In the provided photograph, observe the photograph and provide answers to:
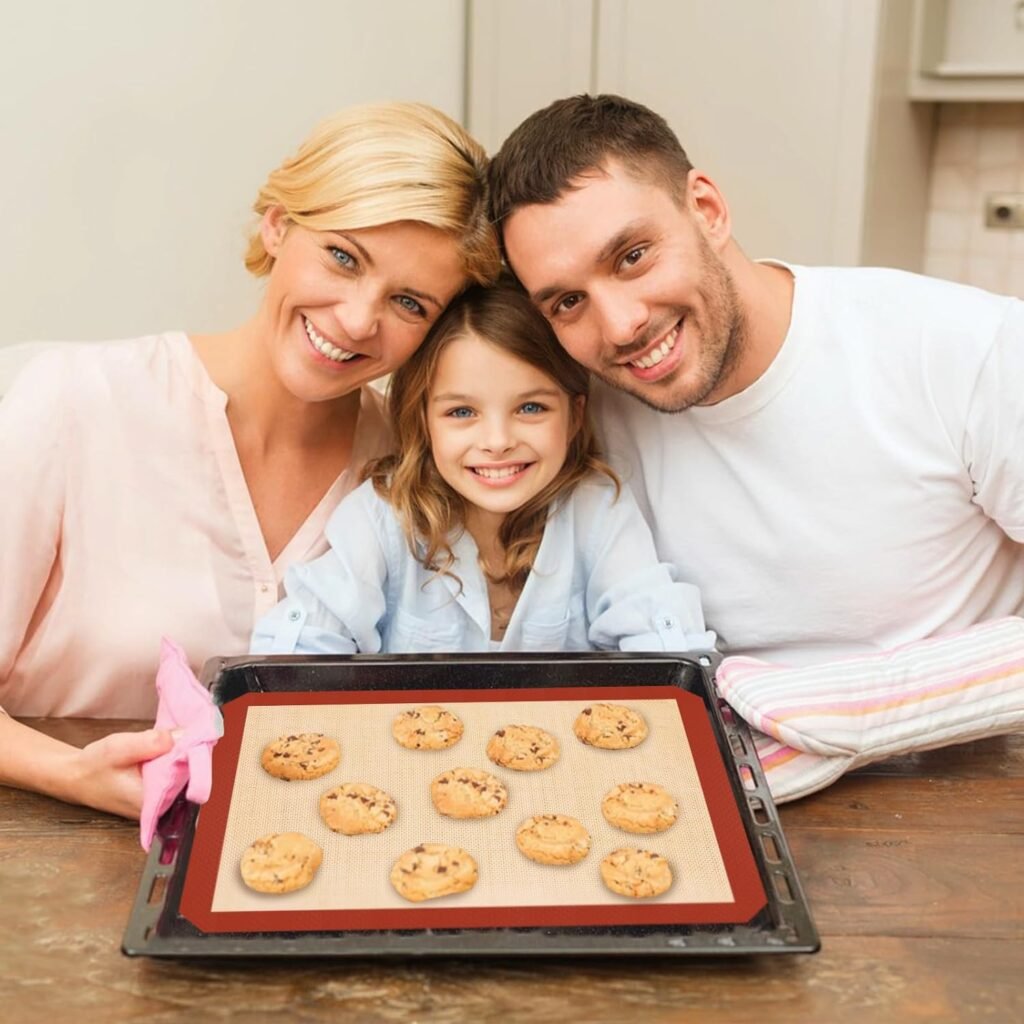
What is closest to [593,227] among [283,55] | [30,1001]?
[30,1001]

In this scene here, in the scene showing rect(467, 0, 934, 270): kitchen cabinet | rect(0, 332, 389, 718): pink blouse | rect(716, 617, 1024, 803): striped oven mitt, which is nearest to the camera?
rect(716, 617, 1024, 803): striped oven mitt

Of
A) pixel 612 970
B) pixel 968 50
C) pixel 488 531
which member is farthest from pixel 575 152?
pixel 968 50

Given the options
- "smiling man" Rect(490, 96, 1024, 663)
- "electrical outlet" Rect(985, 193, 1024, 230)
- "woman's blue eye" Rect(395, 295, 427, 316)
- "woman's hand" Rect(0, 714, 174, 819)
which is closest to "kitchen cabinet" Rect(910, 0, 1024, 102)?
"electrical outlet" Rect(985, 193, 1024, 230)

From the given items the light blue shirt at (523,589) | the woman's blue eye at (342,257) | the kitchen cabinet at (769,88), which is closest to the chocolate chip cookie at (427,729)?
the light blue shirt at (523,589)

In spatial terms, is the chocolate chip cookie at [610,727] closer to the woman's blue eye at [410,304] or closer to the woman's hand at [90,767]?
the woman's hand at [90,767]

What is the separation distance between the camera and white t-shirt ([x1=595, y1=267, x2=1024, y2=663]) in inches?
61.8

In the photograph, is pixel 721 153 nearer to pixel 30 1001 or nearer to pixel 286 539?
pixel 286 539

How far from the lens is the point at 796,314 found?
162cm

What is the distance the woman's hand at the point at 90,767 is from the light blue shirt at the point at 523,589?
38 centimetres

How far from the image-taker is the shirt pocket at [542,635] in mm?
1659

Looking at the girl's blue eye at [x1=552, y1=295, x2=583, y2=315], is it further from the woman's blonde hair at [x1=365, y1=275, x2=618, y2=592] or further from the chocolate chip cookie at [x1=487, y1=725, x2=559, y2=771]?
the chocolate chip cookie at [x1=487, y1=725, x2=559, y2=771]

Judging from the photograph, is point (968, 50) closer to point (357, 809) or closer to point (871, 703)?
point (871, 703)

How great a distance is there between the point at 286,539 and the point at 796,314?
76cm

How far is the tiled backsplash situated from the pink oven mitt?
104 inches
